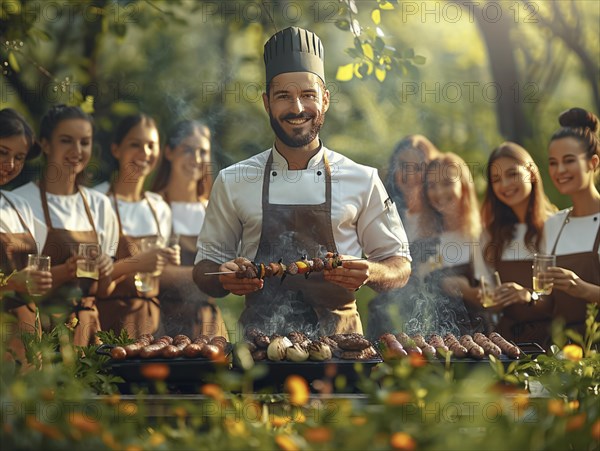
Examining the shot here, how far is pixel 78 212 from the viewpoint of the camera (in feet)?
19.6

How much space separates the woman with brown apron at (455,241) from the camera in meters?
5.81

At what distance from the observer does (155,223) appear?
6359 mm

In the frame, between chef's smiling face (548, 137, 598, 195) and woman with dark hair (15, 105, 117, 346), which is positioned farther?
woman with dark hair (15, 105, 117, 346)

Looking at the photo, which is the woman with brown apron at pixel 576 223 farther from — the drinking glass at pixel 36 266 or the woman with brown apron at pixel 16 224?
the woman with brown apron at pixel 16 224

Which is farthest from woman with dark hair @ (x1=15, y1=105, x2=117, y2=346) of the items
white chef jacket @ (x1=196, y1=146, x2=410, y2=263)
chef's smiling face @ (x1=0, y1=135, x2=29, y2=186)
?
white chef jacket @ (x1=196, y1=146, x2=410, y2=263)

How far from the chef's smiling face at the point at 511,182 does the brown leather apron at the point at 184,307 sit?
2.12 meters

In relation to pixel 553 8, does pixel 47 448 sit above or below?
below

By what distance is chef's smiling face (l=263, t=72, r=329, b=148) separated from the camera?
189 inches

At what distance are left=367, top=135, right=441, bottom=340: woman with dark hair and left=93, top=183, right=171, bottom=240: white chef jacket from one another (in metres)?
1.57

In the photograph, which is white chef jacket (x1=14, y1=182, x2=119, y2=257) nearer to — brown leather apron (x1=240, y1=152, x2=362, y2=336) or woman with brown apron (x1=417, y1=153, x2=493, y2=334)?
brown leather apron (x1=240, y1=152, x2=362, y2=336)

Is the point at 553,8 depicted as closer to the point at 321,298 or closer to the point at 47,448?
the point at 321,298

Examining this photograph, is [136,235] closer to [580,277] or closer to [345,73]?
[345,73]

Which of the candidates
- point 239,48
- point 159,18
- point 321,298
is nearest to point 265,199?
point 321,298

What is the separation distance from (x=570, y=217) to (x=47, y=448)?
4082 mm
